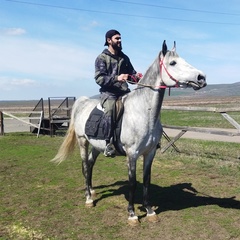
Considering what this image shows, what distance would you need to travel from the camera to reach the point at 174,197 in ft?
21.9

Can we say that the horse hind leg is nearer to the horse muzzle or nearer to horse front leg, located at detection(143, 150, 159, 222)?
horse front leg, located at detection(143, 150, 159, 222)

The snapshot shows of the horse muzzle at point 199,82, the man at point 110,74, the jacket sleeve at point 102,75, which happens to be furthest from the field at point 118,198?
the jacket sleeve at point 102,75

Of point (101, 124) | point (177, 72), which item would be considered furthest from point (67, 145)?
point (177, 72)

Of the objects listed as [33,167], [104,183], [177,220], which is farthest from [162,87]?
[33,167]

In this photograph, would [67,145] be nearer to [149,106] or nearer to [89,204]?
[89,204]

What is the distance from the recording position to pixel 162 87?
5.00 m

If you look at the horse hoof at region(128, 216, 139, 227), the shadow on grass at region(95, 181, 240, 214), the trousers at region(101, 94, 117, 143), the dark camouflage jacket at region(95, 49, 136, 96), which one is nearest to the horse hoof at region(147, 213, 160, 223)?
the horse hoof at region(128, 216, 139, 227)

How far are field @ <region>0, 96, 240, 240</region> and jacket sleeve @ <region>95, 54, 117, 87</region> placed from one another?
2.36m

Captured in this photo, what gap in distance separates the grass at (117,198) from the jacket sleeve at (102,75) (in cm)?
236

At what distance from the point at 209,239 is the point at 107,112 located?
2.56 m

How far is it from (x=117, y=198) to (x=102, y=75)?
2716 mm

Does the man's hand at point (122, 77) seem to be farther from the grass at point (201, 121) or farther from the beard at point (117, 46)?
the grass at point (201, 121)

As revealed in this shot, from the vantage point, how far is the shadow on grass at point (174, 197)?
613 cm

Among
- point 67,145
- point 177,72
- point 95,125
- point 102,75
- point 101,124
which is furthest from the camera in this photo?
point 67,145
